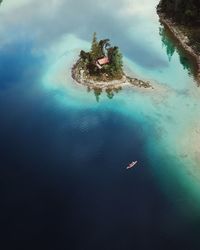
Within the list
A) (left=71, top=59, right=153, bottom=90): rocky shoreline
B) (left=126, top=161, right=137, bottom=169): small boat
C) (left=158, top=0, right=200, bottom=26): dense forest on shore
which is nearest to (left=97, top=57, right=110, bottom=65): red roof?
(left=71, top=59, right=153, bottom=90): rocky shoreline

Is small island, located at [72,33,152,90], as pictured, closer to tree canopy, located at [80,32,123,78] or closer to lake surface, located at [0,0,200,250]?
tree canopy, located at [80,32,123,78]

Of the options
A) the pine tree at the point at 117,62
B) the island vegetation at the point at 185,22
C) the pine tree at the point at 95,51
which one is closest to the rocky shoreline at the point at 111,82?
the pine tree at the point at 117,62

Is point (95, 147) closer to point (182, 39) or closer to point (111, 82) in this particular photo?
point (111, 82)

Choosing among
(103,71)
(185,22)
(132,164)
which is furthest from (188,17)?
(132,164)

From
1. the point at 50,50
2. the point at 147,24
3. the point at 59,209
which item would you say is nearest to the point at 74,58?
the point at 50,50

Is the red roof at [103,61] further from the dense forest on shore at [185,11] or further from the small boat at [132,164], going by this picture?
the small boat at [132,164]

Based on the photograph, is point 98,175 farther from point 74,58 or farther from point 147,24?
point 147,24
